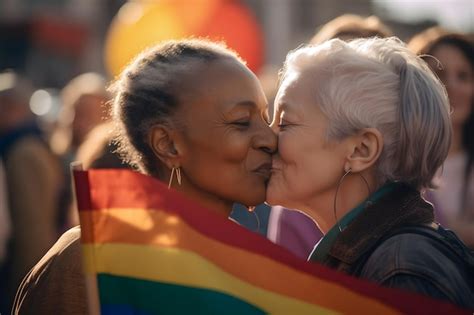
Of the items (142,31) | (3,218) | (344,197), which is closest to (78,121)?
(3,218)

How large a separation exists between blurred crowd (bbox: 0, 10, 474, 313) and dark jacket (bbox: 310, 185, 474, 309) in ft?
4.33

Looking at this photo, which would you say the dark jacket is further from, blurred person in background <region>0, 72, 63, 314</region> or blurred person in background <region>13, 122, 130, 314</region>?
blurred person in background <region>0, 72, 63, 314</region>

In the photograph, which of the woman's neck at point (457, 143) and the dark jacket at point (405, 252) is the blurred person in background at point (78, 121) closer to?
the woman's neck at point (457, 143)

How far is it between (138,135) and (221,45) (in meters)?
0.44

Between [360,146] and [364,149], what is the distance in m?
0.02

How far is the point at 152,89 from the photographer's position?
11.5ft

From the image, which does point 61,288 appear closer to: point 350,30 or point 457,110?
point 350,30

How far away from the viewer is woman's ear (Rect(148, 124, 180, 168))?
3.50 meters

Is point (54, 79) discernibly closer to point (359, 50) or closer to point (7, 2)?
point (7, 2)

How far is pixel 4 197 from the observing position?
6.38 m

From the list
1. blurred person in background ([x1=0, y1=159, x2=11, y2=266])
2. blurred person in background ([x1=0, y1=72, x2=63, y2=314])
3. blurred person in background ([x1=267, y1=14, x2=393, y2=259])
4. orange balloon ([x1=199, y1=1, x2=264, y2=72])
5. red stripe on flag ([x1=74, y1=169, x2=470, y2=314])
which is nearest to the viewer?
red stripe on flag ([x1=74, y1=169, x2=470, y2=314])

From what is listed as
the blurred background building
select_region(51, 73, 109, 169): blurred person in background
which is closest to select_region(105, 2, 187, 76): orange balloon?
select_region(51, 73, 109, 169): blurred person in background

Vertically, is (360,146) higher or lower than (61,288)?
higher

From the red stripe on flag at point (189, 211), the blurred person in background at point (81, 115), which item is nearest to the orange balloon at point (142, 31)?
the blurred person in background at point (81, 115)
